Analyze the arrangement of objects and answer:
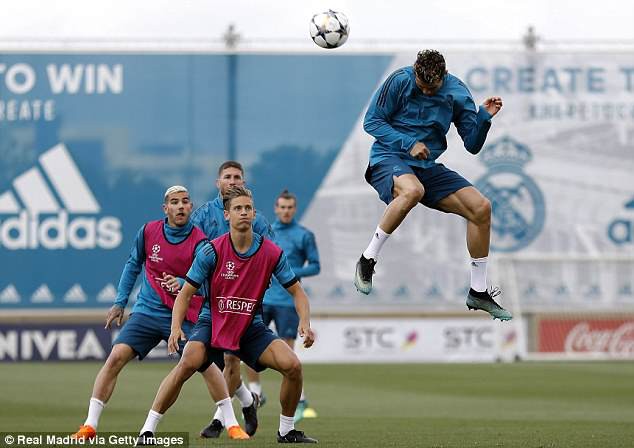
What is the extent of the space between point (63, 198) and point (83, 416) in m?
13.2

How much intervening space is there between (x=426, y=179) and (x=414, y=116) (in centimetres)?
57

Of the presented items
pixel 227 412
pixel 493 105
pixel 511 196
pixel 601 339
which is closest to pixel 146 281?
pixel 227 412

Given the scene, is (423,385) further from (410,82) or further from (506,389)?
(410,82)

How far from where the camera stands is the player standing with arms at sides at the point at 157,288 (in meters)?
12.2

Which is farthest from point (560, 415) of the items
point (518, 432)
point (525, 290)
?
point (525, 290)

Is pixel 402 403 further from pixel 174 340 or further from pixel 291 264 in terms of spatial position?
pixel 174 340

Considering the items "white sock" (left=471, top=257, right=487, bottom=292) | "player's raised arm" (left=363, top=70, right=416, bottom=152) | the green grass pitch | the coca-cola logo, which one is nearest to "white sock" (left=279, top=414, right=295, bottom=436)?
the green grass pitch

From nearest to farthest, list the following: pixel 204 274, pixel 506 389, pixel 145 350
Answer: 1. pixel 204 274
2. pixel 145 350
3. pixel 506 389

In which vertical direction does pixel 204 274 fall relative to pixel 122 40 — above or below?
below

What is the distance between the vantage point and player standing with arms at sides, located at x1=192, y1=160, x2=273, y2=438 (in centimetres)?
1248

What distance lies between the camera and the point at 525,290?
28594 mm

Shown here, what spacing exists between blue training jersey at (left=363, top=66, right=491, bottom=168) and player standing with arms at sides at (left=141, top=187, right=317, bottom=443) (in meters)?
1.29

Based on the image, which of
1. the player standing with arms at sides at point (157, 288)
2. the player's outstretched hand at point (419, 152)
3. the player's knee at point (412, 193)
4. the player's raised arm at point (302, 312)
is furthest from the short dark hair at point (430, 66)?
the player standing with arms at sides at point (157, 288)

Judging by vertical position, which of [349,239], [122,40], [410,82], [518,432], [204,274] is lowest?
[518,432]
